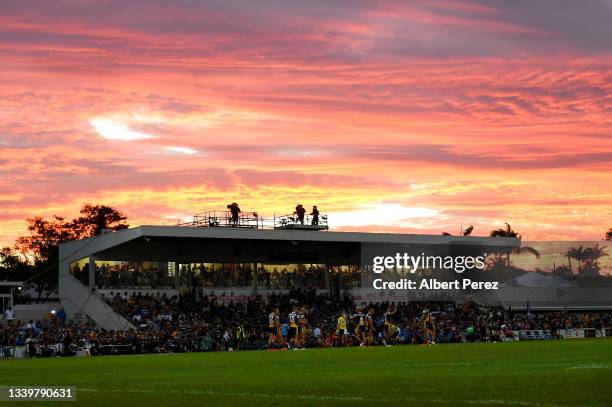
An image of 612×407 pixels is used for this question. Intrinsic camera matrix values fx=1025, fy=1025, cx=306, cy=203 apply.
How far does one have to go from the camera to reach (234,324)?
6569cm

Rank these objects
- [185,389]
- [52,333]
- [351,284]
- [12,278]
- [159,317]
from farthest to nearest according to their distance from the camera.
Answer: [12,278]
[351,284]
[159,317]
[52,333]
[185,389]

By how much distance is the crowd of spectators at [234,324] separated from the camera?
5706 cm

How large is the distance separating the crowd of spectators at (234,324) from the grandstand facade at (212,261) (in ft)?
5.68

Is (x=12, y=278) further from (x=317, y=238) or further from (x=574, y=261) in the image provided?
(x=574, y=261)

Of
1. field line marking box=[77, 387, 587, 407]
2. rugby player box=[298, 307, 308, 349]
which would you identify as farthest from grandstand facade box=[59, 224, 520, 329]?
field line marking box=[77, 387, 587, 407]

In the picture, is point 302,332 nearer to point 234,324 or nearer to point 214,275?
point 234,324

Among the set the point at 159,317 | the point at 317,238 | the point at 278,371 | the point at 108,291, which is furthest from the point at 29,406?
the point at 317,238

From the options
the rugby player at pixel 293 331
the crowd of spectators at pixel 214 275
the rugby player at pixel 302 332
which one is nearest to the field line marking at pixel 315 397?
the rugby player at pixel 293 331

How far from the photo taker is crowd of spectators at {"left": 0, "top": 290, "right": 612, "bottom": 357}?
57.1m

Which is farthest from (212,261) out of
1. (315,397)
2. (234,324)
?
(315,397)

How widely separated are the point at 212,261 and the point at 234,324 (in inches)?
521

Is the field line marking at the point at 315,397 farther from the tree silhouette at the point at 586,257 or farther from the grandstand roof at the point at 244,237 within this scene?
the tree silhouette at the point at 586,257

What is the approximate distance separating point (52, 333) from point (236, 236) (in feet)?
59.1

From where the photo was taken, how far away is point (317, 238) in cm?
7819
